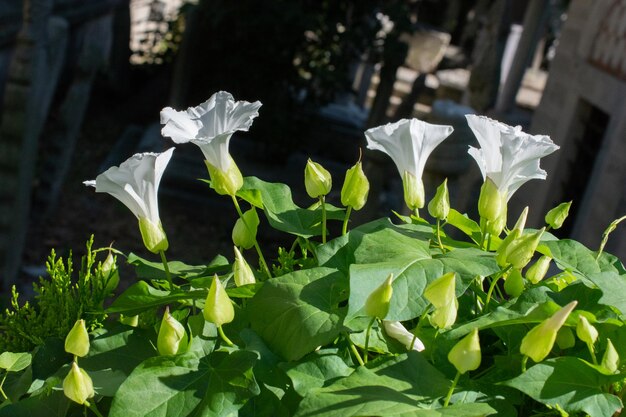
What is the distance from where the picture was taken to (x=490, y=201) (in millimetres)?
1053

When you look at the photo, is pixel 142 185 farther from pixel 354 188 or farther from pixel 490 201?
pixel 490 201

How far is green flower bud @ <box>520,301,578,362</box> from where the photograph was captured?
81 cm

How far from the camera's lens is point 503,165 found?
3.47 ft

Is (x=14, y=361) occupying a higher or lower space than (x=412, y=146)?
lower

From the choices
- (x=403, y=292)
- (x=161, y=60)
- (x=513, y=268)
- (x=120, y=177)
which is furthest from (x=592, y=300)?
(x=161, y=60)

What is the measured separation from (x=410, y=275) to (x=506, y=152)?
0.21 metres

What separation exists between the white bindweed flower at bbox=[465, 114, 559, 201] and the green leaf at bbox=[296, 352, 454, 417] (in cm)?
28

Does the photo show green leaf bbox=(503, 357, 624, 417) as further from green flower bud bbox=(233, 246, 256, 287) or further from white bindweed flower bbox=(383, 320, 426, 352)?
green flower bud bbox=(233, 246, 256, 287)

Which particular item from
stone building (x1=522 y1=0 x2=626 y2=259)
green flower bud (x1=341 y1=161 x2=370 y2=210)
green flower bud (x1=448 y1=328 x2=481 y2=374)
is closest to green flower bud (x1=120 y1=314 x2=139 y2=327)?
green flower bud (x1=341 y1=161 x2=370 y2=210)

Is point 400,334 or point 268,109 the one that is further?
point 268,109

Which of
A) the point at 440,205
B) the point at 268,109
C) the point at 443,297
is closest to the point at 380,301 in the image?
the point at 443,297

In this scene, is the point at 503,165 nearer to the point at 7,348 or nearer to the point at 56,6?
the point at 7,348

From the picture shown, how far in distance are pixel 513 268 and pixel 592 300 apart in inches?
3.3

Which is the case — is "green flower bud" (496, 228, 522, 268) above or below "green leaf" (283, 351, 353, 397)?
above
